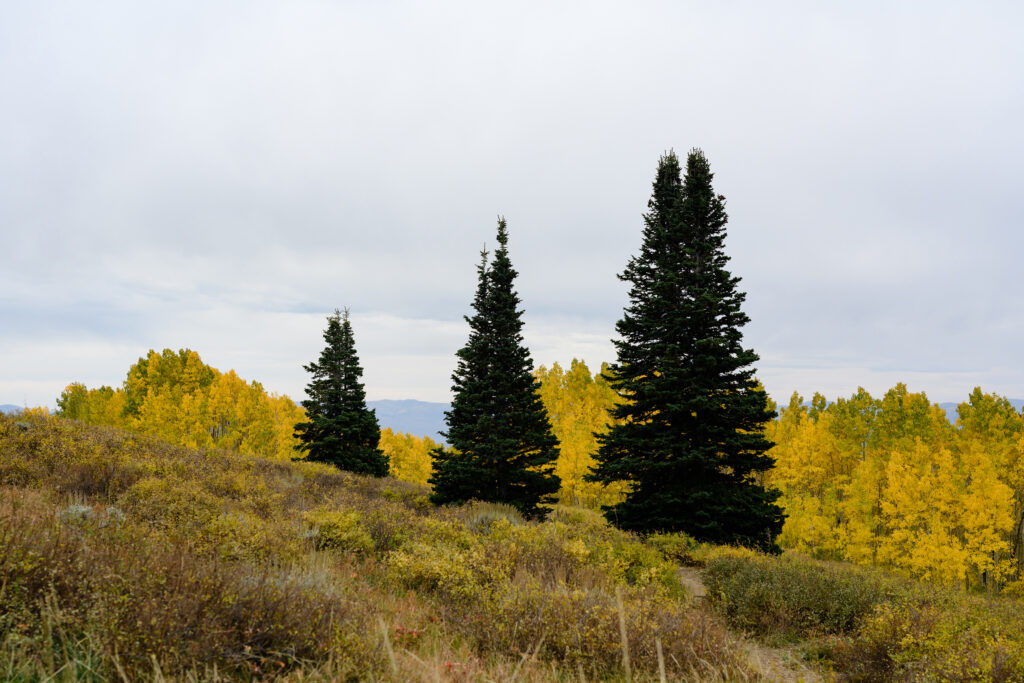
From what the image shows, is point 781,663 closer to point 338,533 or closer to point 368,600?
point 368,600

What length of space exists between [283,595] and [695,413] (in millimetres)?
14733

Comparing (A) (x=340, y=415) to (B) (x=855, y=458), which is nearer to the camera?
(A) (x=340, y=415)

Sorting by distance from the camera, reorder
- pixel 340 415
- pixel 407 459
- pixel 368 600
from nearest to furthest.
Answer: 1. pixel 368 600
2. pixel 340 415
3. pixel 407 459

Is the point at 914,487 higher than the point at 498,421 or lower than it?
lower

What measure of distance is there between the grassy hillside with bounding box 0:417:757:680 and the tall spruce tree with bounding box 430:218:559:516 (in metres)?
6.84

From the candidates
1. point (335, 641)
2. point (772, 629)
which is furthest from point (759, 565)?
point (335, 641)

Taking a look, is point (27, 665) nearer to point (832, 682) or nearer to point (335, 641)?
point (335, 641)

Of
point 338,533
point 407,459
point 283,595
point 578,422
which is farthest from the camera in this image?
point 407,459

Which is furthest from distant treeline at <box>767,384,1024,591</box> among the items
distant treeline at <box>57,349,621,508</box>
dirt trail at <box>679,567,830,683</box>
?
dirt trail at <box>679,567,830,683</box>

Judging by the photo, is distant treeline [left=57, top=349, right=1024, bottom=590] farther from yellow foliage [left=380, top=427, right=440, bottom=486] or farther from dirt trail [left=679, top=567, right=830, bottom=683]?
dirt trail [left=679, top=567, right=830, bottom=683]

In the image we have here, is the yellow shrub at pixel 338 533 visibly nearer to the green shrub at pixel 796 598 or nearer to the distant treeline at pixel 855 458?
the green shrub at pixel 796 598

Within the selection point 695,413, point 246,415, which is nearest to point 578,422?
point 695,413

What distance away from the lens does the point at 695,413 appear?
16125 millimetres

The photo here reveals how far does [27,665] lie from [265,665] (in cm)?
129
